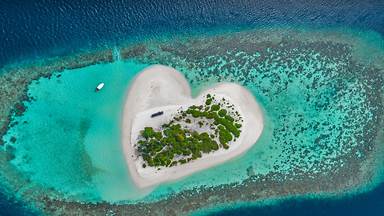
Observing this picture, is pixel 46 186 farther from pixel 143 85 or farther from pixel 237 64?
pixel 237 64

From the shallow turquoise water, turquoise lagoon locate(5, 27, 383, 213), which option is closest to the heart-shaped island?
turquoise lagoon locate(5, 27, 383, 213)

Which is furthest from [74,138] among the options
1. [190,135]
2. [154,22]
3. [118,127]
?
[154,22]

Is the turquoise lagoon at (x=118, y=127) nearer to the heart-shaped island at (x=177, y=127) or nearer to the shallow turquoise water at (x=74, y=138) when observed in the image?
the shallow turquoise water at (x=74, y=138)

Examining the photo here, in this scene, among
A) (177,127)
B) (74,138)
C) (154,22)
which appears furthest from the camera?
(154,22)

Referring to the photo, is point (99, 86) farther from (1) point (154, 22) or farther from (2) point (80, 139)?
(1) point (154, 22)

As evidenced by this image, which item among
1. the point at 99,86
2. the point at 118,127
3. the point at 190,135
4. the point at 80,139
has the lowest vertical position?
the point at 190,135

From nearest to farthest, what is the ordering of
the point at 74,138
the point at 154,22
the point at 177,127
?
the point at 74,138 → the point at 177,127 → the point at 154,22

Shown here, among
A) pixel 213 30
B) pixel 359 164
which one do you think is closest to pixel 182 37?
pixel 213 30
